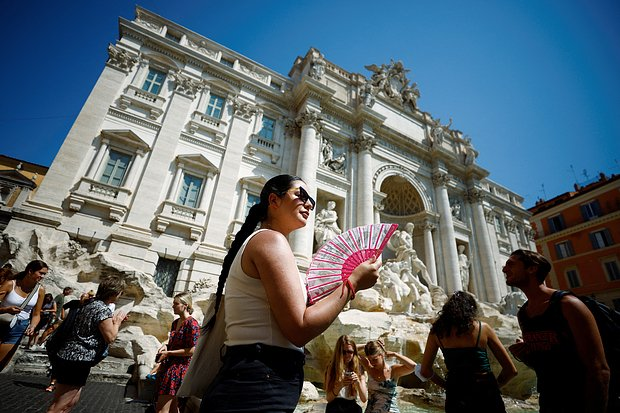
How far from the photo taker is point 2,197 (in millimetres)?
9195

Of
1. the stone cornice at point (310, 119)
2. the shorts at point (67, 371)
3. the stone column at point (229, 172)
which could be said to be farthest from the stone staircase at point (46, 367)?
the stone cornice at point (310, 119)

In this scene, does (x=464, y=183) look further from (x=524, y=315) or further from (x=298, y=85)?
(x=524, y=315)

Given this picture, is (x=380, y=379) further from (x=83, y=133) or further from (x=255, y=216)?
(x=83, y=133)

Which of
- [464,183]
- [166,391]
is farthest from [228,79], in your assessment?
[464,183]

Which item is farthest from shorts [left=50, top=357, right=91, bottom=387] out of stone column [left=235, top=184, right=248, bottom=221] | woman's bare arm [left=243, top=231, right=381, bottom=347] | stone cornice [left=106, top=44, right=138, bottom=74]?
stone cornice [left=106, top=44, right=138, bottom=74]

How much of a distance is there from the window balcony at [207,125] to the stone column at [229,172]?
1.28 feet

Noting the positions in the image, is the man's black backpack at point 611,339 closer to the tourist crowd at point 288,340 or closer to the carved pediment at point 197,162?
the tourist crowd at point 288,340

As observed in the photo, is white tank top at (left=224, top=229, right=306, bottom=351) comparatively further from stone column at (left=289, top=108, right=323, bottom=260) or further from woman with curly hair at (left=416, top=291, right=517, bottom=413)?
stone column at (left=289, top=108, right=323, bottom=260)

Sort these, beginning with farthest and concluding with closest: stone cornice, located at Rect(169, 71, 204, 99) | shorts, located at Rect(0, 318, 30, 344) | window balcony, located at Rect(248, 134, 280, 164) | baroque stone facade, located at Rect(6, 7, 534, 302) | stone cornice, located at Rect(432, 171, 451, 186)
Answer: stone cornice, located at Rect(432, 171, 451, 186) < window balcony, located at Rect(248, 134, 280, 164) < stone cornice, located at Rect(169, 71, 204, 99) < baroque stone facade, located at Rect(6, 7, 534, 302) < shorts, located at Rect(0, 318, 30, 344)

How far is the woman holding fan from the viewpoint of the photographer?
916mm

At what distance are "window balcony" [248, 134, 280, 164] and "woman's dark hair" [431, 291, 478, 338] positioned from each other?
12.0m

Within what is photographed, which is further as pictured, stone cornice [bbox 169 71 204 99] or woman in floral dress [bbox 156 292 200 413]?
stone cornice [bbox 169 71 204 99]

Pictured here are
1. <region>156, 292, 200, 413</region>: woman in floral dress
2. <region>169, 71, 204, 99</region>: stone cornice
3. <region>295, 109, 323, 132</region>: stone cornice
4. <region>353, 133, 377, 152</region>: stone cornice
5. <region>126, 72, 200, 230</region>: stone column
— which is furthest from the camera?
<region>353, 133, 377, 152</region>: stone cornice

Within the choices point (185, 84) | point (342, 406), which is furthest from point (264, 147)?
point (342, 406)
